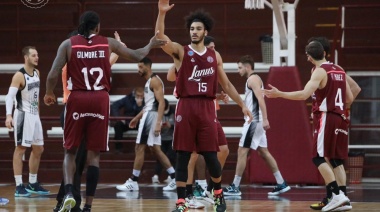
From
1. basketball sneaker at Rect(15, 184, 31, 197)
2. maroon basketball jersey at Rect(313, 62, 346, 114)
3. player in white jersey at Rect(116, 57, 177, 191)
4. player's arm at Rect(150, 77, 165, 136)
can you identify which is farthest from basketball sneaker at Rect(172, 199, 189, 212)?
player's arm at Rect(150, 77, 165, 136)

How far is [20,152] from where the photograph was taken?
14.8m

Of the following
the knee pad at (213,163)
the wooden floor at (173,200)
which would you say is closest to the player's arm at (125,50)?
the knee pad at (213,163)

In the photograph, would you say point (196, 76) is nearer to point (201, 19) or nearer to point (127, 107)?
point (201, 19)

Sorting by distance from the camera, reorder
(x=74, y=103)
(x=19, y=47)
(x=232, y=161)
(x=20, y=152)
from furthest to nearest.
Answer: (x=19, y=47), (x=232, y=161), (x=20, y=152), (x=74, y=103)

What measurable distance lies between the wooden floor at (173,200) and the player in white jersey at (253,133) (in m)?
0.32

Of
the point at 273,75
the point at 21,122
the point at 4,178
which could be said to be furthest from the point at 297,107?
the point at 4,178

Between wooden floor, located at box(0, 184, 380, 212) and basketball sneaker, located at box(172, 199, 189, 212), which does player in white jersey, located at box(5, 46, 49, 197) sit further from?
basketball sneaker, located at box(172, 199, 189, 212)

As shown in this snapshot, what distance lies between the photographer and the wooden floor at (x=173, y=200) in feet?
38.5

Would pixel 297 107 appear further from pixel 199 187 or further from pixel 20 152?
pixel 20 152

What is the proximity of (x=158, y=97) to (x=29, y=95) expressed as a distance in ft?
7.50

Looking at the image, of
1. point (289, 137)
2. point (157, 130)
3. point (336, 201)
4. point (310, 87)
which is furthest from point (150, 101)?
point (336, 201)

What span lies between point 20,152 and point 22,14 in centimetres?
714

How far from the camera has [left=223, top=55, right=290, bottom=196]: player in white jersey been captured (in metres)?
14.6

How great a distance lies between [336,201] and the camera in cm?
1139
